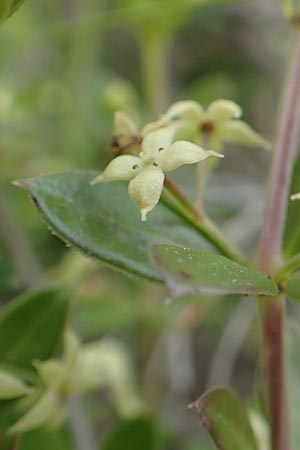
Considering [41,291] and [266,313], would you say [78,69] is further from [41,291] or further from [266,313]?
[266,313]

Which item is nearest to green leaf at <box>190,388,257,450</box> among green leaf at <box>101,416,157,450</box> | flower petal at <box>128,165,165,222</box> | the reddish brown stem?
the reddish brown stem

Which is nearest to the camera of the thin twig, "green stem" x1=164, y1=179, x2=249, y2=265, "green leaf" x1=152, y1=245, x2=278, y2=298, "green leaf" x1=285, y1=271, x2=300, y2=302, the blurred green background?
"green leaf" x1=152, y1=245, x2=278, y2=298

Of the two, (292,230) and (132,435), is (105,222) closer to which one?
(292,230)

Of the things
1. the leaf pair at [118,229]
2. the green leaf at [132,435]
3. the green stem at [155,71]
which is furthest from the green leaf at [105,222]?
the green stem at [155,71]

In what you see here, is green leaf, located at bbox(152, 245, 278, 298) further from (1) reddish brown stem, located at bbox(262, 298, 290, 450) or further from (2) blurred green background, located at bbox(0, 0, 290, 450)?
(2) blurred green background, located at bbox(0, 0, 290, 450)

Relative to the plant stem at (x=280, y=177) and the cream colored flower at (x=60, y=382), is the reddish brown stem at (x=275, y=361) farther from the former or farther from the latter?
the cream colored flower at (x=60, y=382)

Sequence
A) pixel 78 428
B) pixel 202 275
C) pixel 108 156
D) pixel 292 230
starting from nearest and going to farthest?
pixel 202 275 < pixel 292 230 < pixel 78 428 < pixel 108 156

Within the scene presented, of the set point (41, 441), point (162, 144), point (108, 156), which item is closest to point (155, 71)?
point (108, 156)
